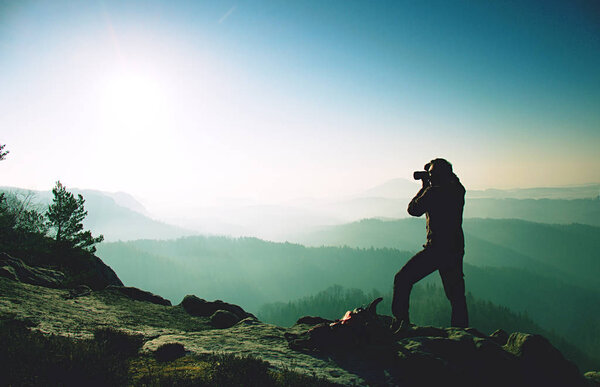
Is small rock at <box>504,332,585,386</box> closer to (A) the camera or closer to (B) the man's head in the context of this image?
(B) the man's head

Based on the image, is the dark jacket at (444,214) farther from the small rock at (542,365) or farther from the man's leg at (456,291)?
the small rock at (542,365)

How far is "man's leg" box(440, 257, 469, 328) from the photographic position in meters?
7.92

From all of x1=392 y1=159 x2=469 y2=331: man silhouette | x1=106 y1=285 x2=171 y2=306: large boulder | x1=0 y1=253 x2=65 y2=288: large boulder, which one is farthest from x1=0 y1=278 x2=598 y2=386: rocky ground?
x1=106 y1=285 x2=171 y2=306: large boulder

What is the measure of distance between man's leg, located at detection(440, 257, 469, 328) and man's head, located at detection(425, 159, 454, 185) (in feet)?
8.38

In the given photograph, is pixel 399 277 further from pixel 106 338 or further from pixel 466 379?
pixel 106 338

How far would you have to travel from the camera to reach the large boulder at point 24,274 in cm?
1270

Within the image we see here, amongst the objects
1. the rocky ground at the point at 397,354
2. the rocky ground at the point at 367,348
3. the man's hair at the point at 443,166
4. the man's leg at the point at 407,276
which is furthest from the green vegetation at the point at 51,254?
the man's hair at the point at 443,166

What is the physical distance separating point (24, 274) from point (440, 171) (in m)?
19.7

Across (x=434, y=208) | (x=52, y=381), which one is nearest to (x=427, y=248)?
(x=434, y=208)

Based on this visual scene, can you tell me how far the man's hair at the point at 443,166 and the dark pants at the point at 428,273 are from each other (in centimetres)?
242

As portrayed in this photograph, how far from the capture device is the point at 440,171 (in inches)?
334

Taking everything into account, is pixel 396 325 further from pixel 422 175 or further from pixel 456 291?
pixel 422 175

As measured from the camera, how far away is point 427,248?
8008 mm

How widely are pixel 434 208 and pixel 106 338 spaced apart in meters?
9.30
